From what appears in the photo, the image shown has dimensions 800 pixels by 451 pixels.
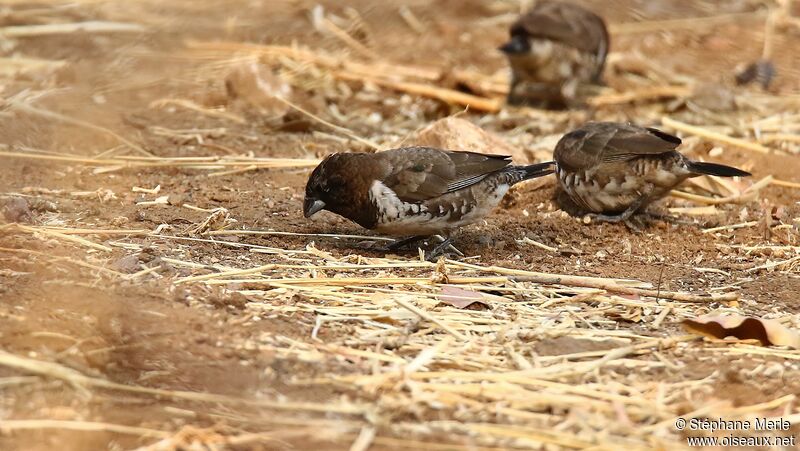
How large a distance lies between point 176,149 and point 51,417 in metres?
3.99

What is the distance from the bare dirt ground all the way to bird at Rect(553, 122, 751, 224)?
0.21 m

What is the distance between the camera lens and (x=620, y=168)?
6680 mm

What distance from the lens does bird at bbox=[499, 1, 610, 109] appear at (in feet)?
31.1

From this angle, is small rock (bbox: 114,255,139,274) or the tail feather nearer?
small rock (bbox: 114,255,139,274)

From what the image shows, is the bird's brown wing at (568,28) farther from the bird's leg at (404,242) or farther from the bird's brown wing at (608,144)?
the bird's leg at (404,242)

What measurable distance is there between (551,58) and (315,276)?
504cm

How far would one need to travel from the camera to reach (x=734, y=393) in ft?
13.7

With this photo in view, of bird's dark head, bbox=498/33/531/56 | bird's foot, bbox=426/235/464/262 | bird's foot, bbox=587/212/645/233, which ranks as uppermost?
bird's foot, bbox=426/235/464/262

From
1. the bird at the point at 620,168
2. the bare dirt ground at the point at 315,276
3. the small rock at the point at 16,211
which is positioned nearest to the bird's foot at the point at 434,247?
the bare dirt ground at the point at 315,276

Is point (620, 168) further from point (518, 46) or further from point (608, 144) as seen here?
point (518, 46)

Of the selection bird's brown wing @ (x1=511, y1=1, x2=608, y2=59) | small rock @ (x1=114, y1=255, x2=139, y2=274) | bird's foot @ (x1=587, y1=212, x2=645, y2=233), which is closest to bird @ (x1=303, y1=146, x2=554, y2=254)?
bird's foot @ (x1=587, y1=212, x2=645, y2=233)

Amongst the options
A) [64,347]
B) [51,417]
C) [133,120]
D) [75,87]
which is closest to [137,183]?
[133,120]

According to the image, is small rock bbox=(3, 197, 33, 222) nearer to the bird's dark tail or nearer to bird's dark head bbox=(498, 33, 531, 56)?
the bird's dark tail

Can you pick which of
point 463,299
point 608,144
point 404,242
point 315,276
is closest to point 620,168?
point 608,144
